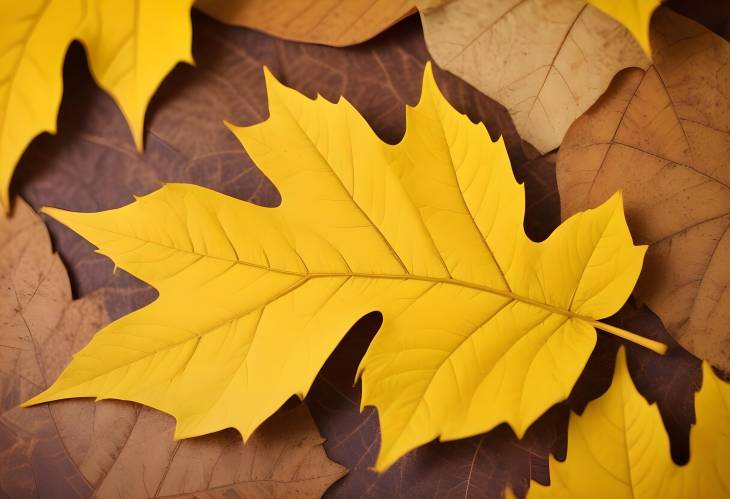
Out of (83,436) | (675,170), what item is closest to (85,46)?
(83,436)

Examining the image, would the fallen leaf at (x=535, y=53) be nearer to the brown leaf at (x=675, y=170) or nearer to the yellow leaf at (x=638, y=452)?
the brown leaf at (x=675, y=170)

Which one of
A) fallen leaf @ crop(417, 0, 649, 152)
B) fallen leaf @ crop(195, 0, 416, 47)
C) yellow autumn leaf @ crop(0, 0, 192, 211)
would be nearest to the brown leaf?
fallen leaf @ crop(417, 0, 649, 152)

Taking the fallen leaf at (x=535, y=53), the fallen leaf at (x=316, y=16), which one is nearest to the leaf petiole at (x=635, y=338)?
the fallen leaf at (x=535, y=53)

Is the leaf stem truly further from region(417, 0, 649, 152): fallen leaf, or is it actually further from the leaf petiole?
region(417, 0, 649, 152): fallen leaf


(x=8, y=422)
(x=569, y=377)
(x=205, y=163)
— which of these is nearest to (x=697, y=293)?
(x=569, y=377)

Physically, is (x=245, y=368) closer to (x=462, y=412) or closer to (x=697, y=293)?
(x=462, y=412)

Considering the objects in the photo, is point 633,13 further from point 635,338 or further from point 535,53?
point 635,338

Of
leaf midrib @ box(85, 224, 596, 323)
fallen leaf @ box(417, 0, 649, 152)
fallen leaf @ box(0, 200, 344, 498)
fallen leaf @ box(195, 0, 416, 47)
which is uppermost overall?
fallen leaf @ box(195, 0, 416, 47)

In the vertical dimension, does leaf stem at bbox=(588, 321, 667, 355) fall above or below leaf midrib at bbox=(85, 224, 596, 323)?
below
